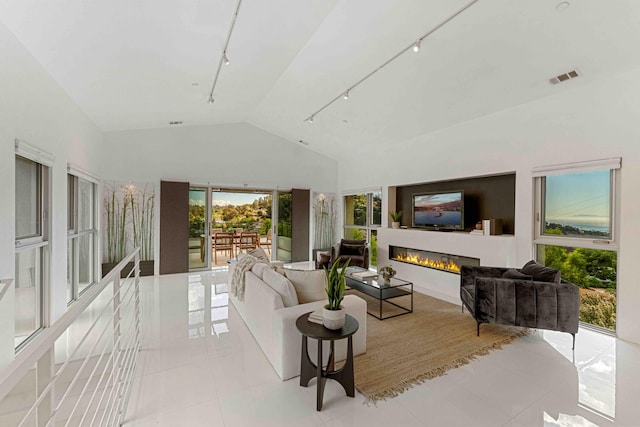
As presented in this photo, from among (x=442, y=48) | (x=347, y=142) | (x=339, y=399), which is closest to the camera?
(x=339, y=399)

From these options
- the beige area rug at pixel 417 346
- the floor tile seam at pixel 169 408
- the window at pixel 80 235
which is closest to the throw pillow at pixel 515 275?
the beige area rug at pixel 417 346

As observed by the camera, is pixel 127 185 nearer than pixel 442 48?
No

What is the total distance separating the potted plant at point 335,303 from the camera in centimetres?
229

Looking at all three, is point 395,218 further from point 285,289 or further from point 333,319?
point 333,319

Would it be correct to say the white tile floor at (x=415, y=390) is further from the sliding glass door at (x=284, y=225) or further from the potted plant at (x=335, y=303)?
the sliding glass door at (x=284, y=225)

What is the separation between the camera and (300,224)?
321 inches

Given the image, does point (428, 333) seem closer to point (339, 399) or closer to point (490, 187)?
point (339, 399)

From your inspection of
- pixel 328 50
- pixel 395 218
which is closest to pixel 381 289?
pixel 395 218

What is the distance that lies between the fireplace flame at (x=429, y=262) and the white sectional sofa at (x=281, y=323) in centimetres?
288

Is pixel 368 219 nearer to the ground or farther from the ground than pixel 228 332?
farther from the ground

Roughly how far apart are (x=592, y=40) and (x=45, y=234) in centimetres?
634

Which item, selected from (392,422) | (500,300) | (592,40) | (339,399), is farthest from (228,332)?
(592,40)

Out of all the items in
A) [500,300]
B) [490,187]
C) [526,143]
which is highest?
[526,143]

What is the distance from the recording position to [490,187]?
5.07 metres
